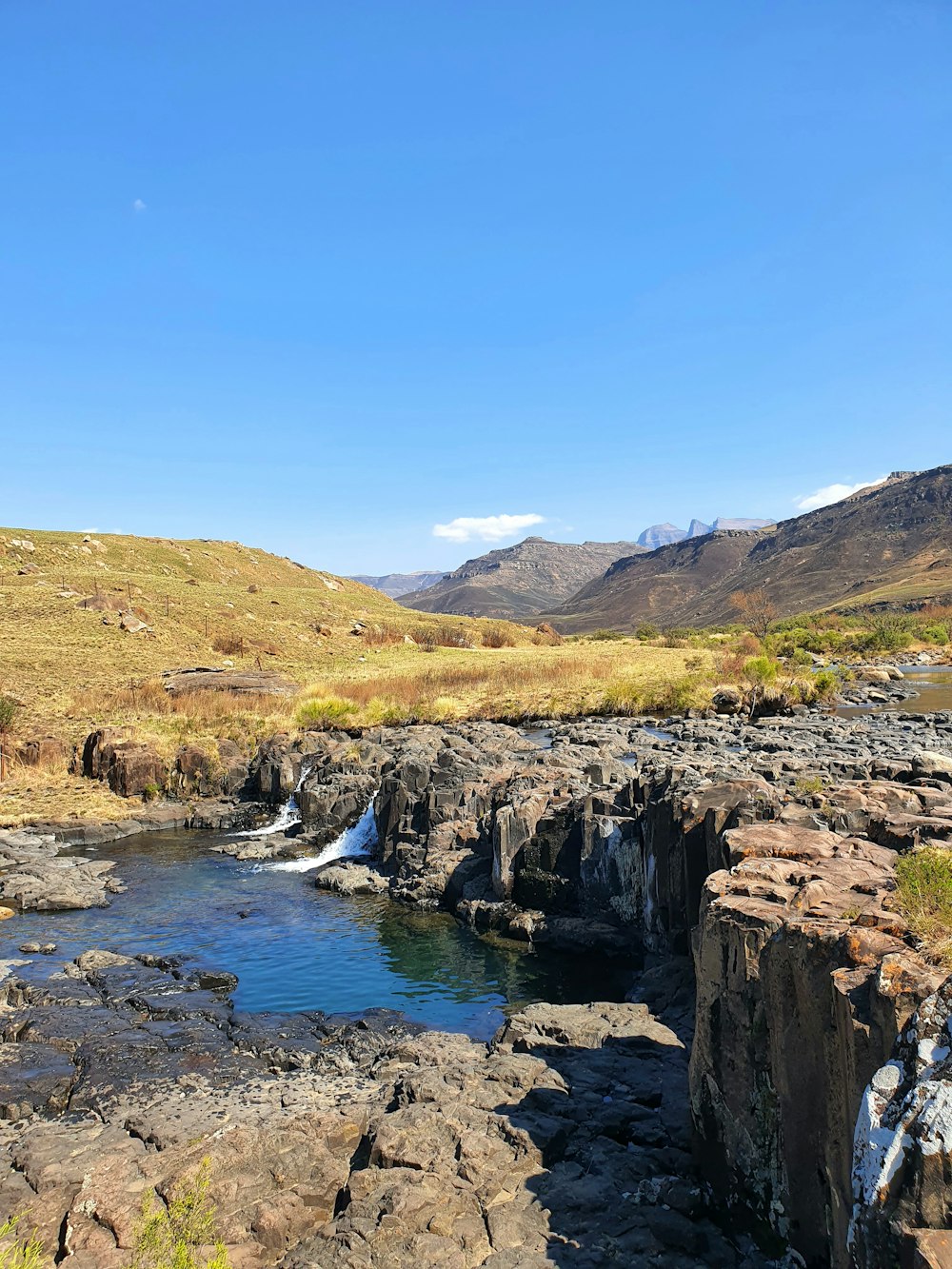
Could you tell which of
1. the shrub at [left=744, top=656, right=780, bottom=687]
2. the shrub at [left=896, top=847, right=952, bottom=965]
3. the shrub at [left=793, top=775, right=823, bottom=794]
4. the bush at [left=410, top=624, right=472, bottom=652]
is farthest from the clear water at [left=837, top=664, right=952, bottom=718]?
the shrub at [left=896, top=847, right=952, bottom=965]

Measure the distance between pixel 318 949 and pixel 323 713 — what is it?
83.3 ft

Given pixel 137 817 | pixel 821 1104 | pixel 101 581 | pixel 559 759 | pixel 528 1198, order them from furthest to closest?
pixel 101 581 → pixel 137 817 → pixel 559 759 → pixel 528 1198 → pixel 821 1104

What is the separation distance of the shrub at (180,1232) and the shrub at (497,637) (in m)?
73.6

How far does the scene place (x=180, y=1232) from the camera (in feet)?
28.2

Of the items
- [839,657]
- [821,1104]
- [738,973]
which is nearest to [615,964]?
[738,973]

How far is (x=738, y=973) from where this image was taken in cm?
941

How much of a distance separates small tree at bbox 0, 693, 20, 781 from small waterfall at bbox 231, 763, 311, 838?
38.4 ft

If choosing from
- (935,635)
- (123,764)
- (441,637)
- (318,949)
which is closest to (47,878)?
(318,949)

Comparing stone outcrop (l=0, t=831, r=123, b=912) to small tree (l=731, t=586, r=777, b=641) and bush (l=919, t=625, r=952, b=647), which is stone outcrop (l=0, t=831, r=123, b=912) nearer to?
bush (l=919, t=625, r=952, b=647)

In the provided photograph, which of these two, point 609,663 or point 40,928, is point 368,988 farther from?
point 609,663

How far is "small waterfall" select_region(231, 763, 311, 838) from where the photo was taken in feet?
101

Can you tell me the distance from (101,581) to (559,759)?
55655 millimetres

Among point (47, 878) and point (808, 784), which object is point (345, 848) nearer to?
point (47, 878)

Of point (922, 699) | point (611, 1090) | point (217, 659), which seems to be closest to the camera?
point (611, 1090)
